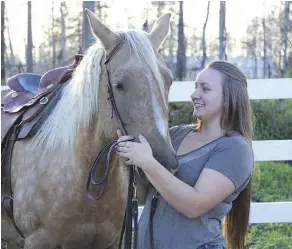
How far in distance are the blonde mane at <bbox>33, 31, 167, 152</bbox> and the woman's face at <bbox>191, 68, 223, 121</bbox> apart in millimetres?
197

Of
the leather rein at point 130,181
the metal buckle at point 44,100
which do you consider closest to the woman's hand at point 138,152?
the leather rein at point 130,181

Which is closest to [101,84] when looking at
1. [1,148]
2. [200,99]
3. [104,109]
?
[104,109]

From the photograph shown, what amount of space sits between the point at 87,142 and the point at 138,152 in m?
0.60

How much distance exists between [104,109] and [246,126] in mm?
647

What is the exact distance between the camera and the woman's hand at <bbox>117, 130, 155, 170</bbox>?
178 cm

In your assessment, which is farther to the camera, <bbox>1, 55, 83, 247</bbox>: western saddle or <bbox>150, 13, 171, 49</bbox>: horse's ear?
<bbox>1, 55, 83, 247</bbox>: western saddle

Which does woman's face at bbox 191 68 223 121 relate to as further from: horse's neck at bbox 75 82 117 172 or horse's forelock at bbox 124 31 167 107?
horse's neck at bbox 75 82 117 172

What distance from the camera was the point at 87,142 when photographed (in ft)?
7.70

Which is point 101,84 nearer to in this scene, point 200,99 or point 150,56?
point 150,56

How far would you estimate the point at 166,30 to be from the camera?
235 centimetres

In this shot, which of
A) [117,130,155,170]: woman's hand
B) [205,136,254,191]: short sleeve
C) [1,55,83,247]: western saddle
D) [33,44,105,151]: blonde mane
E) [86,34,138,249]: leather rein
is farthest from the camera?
[1,55,83,247]: western saddle

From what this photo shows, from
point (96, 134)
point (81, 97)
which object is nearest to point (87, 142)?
point (96, 134)

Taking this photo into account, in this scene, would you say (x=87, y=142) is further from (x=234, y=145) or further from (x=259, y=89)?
(x=259, y=89)

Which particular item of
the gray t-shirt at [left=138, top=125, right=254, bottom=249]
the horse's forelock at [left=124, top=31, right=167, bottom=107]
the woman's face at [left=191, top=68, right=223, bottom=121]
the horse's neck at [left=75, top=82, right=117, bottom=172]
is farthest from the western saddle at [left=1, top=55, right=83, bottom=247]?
the gray t-shirt at [left=138, top=125, right=254, bottom=249]
